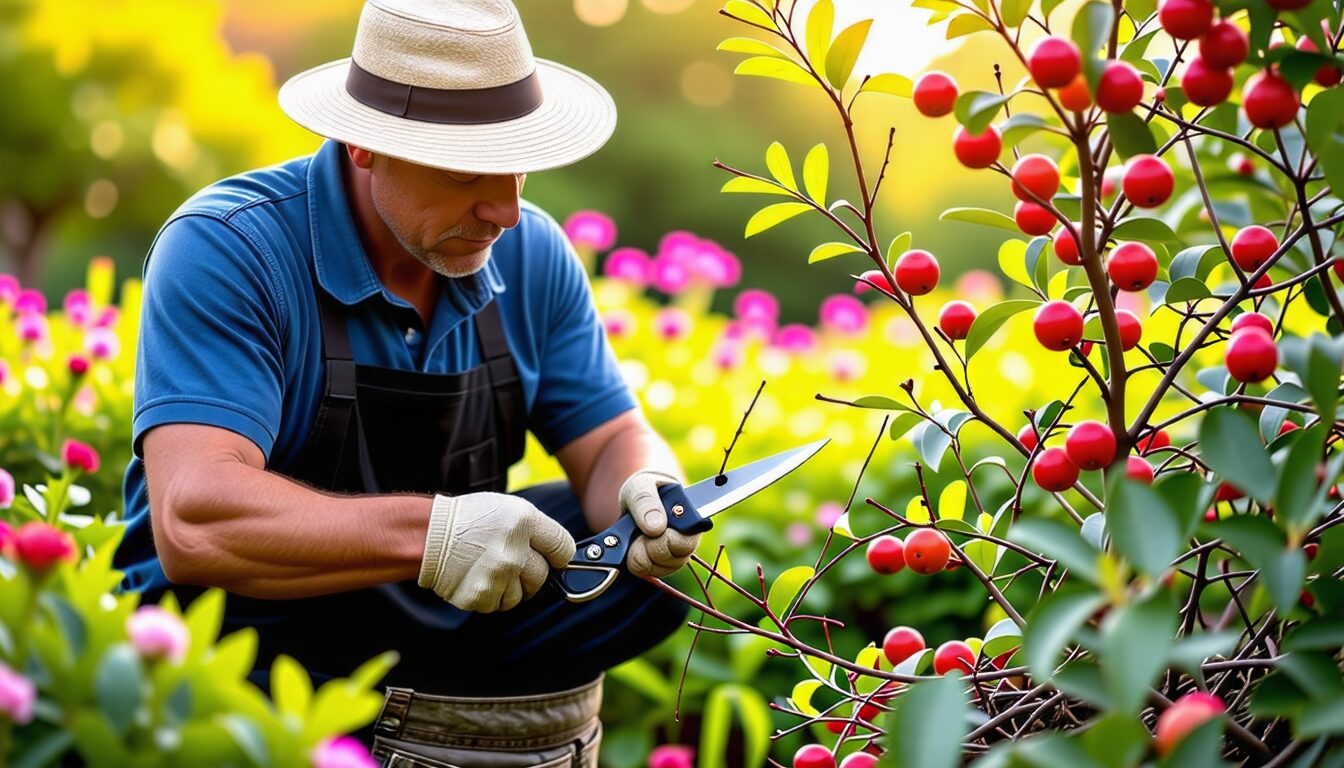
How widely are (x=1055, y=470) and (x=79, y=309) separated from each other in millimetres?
2637

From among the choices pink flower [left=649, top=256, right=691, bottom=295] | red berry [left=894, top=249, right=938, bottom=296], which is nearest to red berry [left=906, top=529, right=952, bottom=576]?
red berry [left=894, top=249, right=938, bottom=296]

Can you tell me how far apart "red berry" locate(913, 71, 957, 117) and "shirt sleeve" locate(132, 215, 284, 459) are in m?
1.09

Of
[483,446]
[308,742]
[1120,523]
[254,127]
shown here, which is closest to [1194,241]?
[483,446]

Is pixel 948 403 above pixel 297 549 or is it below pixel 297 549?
below

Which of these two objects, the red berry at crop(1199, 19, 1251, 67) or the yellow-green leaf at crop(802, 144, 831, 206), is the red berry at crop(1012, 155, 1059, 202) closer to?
the red berry at crop(1199, 19, 1251, 67)

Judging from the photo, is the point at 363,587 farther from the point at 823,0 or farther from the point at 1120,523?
the point at 1120,523

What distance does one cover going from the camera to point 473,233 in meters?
2.10

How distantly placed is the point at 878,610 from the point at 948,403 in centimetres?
58

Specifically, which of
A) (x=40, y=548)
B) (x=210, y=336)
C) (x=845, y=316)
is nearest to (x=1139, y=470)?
(x=40, y=548)

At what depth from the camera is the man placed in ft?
6.07

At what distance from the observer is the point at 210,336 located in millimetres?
1901

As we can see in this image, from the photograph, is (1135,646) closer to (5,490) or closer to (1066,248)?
(1066,248)

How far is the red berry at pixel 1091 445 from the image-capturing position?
134 cm

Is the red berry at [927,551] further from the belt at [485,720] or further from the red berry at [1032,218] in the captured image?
the belt at [485,720]
